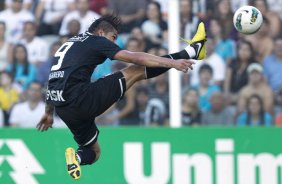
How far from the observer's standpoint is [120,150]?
39.0 feet

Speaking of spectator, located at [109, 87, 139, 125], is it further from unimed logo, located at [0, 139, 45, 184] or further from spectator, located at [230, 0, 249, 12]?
spectator, located at [230, 0, 249, 12]

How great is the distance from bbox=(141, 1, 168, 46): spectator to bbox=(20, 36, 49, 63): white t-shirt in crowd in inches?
59.0

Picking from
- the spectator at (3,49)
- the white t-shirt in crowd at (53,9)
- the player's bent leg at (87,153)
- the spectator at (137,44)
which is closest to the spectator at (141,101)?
the spectator at (137,44)

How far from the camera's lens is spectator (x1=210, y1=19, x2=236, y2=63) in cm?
1294

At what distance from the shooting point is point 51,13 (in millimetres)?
13469

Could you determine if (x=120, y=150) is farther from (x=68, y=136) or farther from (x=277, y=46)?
(x=277, y=46)

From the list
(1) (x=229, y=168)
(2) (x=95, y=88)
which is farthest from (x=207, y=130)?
(2) (x=95, y=88)

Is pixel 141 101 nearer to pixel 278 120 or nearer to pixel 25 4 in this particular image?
pixel 278 120

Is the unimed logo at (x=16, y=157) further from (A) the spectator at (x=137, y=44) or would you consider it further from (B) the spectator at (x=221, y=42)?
(B) the spectator at (x=221, y=42)

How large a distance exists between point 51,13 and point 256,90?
10.9 ft

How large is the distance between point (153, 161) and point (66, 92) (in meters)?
2.79

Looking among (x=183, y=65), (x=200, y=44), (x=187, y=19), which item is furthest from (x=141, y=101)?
(x=183, y=65)

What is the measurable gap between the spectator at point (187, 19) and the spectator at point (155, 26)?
314mm

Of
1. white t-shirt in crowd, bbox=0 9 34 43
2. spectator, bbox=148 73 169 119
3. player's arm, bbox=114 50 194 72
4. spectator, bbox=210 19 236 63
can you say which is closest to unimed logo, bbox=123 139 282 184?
spectator, bbox=148 73 169 119
